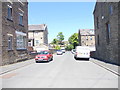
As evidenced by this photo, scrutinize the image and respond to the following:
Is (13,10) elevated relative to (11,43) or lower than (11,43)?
elevated

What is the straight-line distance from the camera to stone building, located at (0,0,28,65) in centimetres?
1553

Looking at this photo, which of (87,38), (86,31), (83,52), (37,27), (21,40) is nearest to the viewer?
(21,40)

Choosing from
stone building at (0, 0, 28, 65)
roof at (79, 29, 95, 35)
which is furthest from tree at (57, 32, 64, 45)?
stone building at (0, 0, 28, 65)

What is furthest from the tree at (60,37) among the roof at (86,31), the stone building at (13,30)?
the stone building at (13,30)

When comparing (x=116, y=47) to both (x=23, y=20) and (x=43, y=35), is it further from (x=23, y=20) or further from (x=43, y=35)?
(x=43, y=35)

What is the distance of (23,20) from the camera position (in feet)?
73.4

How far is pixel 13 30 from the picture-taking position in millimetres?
18125

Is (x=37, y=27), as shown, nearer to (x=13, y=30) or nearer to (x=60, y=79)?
(x=13, y=30)

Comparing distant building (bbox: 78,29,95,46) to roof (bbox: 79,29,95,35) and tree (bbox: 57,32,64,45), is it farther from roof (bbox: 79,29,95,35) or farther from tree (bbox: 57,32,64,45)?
tree (bbox: 57,32,64,45)

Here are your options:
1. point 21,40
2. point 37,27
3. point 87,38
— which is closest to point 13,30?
point 21,40

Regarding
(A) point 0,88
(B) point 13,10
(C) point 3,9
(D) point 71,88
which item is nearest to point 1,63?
(C) point 3,9

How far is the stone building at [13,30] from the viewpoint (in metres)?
15.5

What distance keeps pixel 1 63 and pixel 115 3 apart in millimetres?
13174

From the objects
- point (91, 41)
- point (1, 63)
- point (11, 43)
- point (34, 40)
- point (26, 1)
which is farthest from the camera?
point (91, 41)
